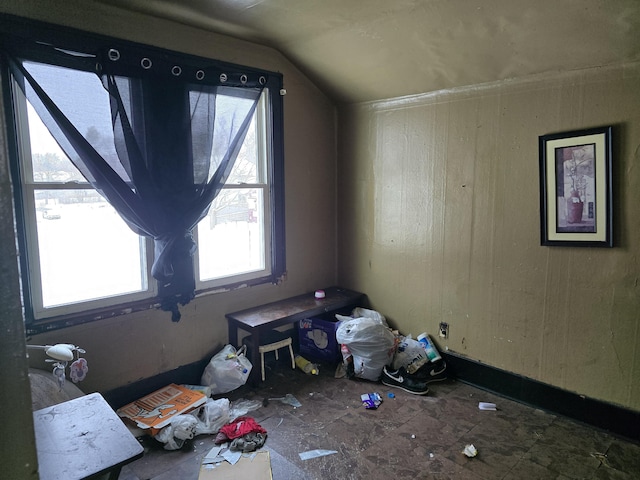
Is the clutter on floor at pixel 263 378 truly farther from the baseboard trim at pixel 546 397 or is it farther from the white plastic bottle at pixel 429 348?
the baseboard trim at pixel 546 397

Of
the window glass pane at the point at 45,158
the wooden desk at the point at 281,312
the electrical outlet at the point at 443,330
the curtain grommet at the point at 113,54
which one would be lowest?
the electrical outlet at the point at 443,330

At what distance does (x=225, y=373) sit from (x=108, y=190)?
4.58ft

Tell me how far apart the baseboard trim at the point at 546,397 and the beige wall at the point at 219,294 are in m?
1.40

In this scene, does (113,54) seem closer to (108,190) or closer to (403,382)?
(108,190)

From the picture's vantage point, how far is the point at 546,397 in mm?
2699

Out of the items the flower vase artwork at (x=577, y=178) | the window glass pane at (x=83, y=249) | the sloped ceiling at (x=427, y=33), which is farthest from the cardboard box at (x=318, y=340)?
the sloped ceiling at (x=427, y=33)

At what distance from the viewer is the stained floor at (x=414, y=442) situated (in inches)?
85.1

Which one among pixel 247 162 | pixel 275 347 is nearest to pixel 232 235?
pixel 247 162

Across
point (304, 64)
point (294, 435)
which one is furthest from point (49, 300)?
point (304, 64)

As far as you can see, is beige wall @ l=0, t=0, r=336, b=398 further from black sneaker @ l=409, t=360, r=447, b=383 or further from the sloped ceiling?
black sneaker @ l=409, t=360, r=447, b=383

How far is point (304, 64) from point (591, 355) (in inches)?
110

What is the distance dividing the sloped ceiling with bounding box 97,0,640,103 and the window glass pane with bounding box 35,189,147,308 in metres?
1.19

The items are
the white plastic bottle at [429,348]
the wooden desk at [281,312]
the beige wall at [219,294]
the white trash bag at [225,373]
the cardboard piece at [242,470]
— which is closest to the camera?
the cardboard piece at [242,470]

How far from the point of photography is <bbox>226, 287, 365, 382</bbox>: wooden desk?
119 inches
